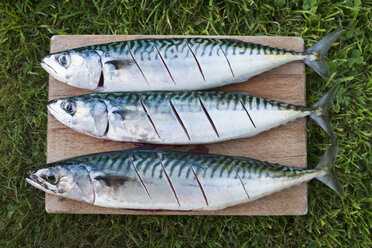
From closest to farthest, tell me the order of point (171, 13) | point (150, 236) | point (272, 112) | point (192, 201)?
point (192, 201) < point (272, 112) < point (150, 236) < point (171, 13)

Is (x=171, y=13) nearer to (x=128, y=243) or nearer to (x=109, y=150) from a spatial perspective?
(x=109, y=150)

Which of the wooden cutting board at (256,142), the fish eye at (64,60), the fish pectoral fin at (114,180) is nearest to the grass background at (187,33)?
the wooden cutting board at (256,142)

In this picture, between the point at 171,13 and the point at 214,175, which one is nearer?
the point at 214,175

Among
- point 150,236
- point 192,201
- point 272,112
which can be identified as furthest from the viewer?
point 150,236

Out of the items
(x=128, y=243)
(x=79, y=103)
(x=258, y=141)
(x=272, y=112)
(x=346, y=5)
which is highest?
(x=346, y=5)

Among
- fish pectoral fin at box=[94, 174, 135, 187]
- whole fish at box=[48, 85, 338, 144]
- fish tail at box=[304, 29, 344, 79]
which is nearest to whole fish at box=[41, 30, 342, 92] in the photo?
fish tail at box=[304, 29, 344, 79]

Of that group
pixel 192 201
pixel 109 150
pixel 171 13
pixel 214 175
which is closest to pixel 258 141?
pixel 214 175
